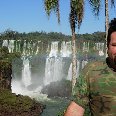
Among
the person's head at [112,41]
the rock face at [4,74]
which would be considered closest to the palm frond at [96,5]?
the person's head at [112,41]

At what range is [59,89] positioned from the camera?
208ft

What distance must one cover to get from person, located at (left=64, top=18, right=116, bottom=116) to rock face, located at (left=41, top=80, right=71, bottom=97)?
59.1m

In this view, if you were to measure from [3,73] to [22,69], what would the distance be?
3078 cm

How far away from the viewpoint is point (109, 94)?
9.48ft

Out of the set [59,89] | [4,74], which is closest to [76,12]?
[4,74]

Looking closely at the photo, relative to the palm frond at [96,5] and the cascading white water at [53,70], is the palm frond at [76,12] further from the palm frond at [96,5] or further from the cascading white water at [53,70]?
the cascading white water at [53,70]

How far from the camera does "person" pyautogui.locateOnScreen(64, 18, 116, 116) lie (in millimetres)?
2893

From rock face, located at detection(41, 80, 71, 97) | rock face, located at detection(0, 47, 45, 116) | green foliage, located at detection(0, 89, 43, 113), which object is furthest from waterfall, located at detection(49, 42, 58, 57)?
green foliage, located at detection(0, 89, 43, 113)

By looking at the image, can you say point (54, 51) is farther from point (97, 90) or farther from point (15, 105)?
point (97, 90)

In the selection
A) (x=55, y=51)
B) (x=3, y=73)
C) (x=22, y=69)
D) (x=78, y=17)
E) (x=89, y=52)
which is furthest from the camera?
(x=89, y=52)

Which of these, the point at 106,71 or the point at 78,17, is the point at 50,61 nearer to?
the point at 78,17

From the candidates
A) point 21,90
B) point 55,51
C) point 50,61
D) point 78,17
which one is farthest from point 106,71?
point 55,51

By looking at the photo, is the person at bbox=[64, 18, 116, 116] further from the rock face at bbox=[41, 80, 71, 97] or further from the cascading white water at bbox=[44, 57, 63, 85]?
the cascading white water at bbox=[44, 57, 63, 85]

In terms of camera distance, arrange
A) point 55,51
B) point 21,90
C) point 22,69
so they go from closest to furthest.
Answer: point 21,90 < point 22,69 < point 55,51
